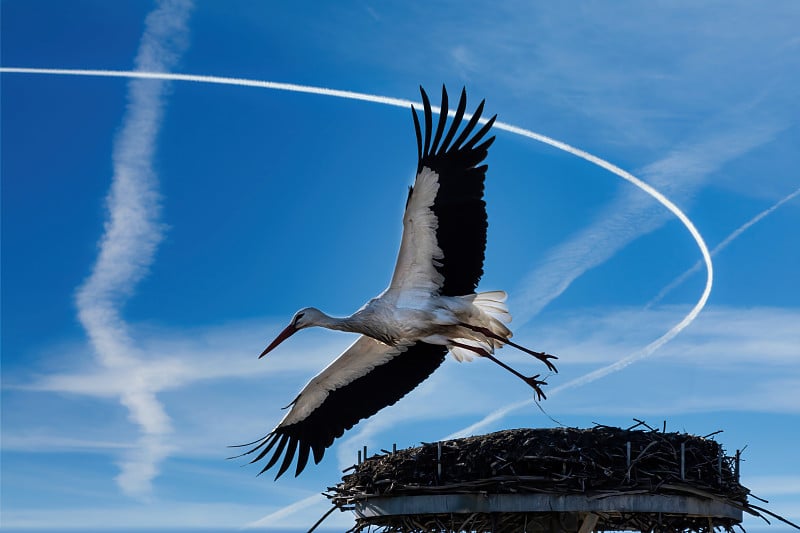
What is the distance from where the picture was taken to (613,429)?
9.29m

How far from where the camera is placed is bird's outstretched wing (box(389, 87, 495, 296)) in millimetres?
9352

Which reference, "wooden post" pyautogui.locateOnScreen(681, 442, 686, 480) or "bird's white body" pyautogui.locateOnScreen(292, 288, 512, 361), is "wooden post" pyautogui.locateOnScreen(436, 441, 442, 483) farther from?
"wooden post" pyautogui.locateOnScreen(681, 442, 686, 480)

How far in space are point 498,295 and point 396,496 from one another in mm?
2235

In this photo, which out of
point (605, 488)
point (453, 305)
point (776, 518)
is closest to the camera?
point (605, 488)

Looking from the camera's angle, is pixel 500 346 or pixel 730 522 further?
pixel 500 346

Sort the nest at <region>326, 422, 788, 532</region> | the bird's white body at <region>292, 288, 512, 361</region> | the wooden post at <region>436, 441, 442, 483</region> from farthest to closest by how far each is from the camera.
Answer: the bird's white body at <region>292, 288, 512, 361</region> < the wooden post at <region>436, 441, 442, 483</region> < the nest at <region>326, 422, 788, 532</region>

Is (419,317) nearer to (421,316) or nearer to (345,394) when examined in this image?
(421,316)

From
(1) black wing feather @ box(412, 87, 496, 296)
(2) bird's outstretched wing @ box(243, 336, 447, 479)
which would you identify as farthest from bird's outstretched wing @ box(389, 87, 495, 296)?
(2) bird's outstretched wing @ box(243, 336, 447, 479)

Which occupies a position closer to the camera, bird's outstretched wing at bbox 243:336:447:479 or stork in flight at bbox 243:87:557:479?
stork in flight at bbox 243:87:557:479

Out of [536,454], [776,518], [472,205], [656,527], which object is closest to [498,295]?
[472,205]

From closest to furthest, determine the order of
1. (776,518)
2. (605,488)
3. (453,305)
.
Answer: (605,488)
(776,518)
(453,305)

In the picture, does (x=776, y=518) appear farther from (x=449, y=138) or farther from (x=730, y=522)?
(x=449, y=138)

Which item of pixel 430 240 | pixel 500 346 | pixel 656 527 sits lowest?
pixel 656 527

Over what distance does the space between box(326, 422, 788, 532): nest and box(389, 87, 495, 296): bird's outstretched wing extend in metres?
1.70
